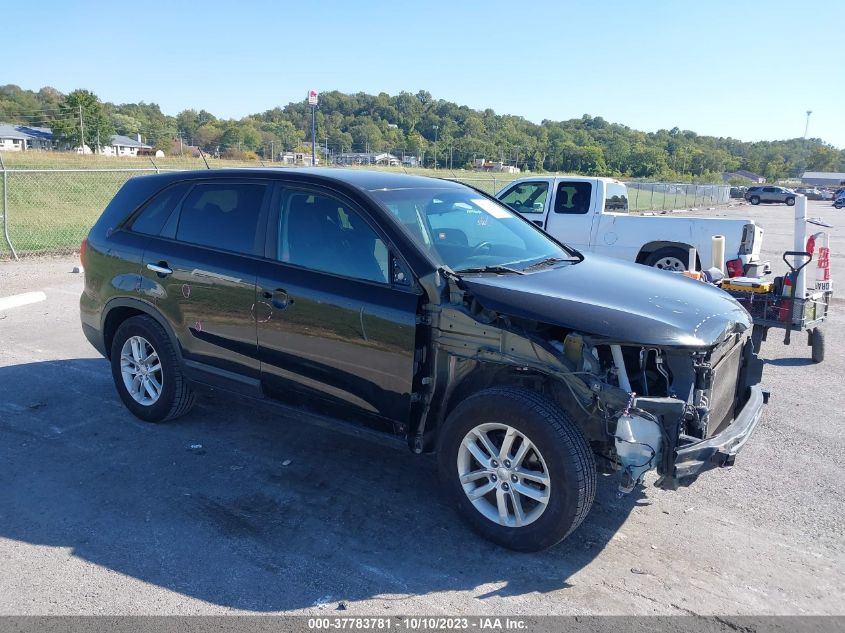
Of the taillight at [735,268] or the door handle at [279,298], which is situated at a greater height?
the door handle at [279,298]

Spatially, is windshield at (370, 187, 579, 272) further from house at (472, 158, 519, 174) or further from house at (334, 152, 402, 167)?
house at (472, 158, 519, 174)

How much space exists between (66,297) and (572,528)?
853 centimetres

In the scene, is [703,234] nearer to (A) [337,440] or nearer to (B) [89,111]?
(A) [337,440]

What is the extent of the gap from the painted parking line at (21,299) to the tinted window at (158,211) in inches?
189

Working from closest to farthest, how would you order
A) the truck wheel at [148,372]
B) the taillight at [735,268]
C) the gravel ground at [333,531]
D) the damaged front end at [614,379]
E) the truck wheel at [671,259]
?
the gravel ground at [333,531] → the damaged front end at [614,379] → the truck wheel at [148,372] → the taillight at [735,268] → the truck wheel at [671,259]

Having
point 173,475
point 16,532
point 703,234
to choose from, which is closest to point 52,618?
point 16,532

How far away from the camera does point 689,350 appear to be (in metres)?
3.27

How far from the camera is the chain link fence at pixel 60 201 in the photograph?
523 inches

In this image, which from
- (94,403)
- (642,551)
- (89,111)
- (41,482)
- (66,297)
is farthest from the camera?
(89,111)

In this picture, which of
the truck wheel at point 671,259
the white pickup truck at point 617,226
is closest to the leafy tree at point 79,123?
the white pickup truck at point 617,226

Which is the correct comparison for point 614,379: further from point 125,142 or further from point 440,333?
point 125,142

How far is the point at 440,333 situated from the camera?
368 cm

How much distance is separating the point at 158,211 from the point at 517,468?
3.36m

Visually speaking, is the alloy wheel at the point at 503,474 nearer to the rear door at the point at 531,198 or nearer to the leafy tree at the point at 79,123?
the rear door at the point at 531,198
